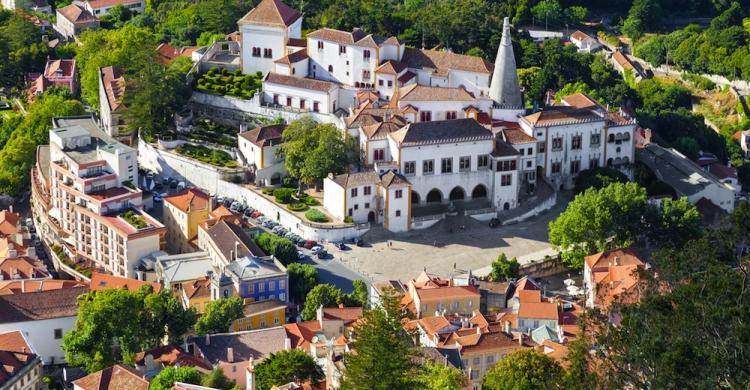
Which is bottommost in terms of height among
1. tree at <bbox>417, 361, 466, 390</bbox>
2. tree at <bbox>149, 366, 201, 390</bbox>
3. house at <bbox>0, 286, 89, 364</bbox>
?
house at <bbox>0, 286, 89, 364</bbox>

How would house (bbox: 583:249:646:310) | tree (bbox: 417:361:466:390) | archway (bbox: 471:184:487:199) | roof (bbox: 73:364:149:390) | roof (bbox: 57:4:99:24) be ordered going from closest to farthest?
tree (bbox: 417:361:466:390) → roof (bbox: 73:364:149:390) → house (bbox: 583:249:646:310) → archway (bbox: 471:184:487:199) → roof (bbox: 57:4:99:24)

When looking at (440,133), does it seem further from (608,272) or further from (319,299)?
(319,299)

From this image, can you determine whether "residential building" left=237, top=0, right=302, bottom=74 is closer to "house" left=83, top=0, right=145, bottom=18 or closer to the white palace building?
the white palace building

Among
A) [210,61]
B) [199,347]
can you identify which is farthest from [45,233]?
[199,347]

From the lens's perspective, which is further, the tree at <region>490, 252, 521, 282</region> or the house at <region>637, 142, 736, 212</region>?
the house at <region>637, 142, 736, 212</region>

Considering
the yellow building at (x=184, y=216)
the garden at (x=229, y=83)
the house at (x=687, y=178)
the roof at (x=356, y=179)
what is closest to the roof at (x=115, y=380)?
the yellow building at (x=184, y=216)

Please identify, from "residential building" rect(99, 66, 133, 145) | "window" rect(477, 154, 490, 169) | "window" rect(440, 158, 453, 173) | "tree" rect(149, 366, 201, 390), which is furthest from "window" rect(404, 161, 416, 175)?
"tree" rect(149, 366, 201, 390)

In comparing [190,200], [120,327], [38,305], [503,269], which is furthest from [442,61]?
[120,327]
